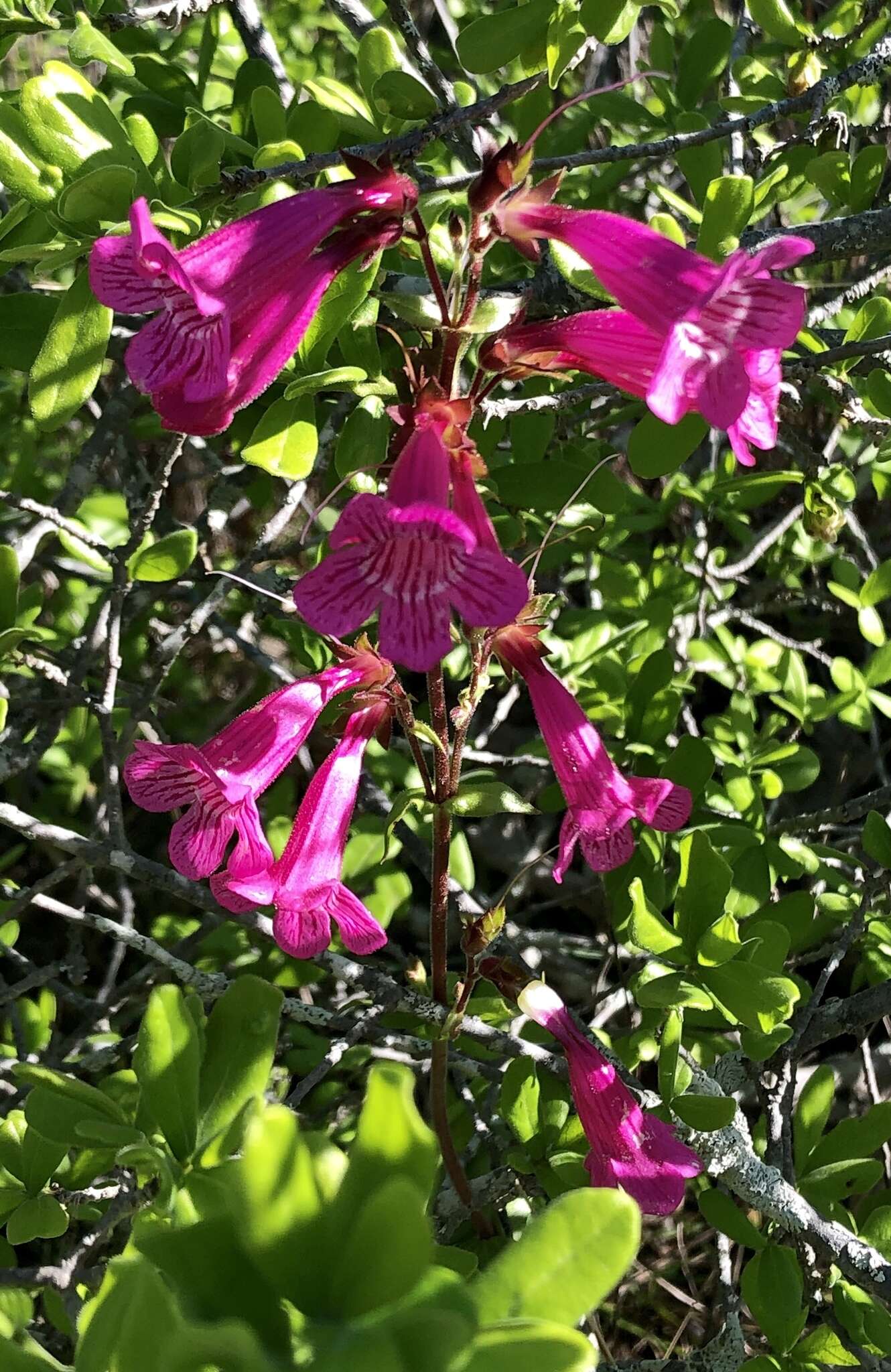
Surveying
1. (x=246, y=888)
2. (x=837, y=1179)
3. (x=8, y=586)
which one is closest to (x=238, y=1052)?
(x=246, y=888)

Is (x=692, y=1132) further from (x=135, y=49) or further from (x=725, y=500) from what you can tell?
(x=135, y=49)

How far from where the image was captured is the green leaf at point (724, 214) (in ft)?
4.71

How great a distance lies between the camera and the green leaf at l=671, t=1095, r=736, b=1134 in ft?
4.78

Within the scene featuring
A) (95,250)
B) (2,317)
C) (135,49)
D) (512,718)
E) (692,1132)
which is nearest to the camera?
(95,250)

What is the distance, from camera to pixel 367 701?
1.50 metres

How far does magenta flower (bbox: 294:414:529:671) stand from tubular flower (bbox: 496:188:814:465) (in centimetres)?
25

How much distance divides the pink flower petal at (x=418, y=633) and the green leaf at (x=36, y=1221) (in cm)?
85

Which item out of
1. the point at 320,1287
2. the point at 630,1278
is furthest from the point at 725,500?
the point at 320,1287

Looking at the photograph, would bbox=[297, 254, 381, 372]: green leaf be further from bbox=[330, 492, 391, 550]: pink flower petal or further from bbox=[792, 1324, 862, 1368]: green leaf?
bbox=[792, 1324, 862, 1368]: green leaf

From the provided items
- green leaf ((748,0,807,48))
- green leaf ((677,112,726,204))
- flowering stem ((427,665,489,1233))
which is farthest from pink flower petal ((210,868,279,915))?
green leaf ((748,0,807,48))

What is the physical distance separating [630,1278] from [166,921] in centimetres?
130

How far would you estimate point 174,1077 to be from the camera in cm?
109

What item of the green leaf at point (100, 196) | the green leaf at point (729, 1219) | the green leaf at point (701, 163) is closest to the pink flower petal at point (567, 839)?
the green leaf at point (729, 1219)

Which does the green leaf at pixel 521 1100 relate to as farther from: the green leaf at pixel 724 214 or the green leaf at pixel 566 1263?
the green leaf at pixel 724 214
